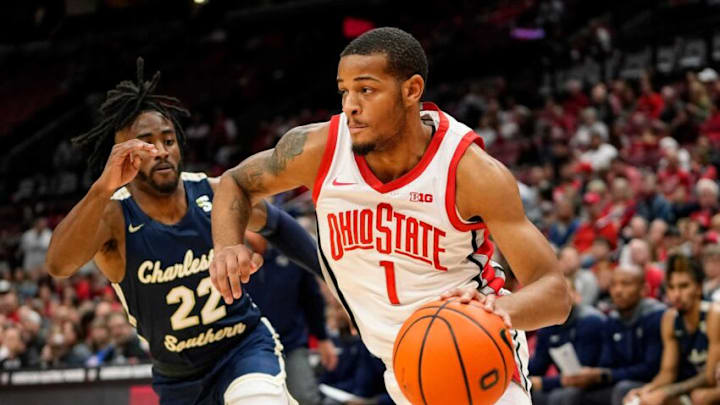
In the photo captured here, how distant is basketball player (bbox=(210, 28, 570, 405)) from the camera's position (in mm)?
3238

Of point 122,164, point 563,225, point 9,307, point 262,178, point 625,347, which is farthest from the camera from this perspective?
point 9,307

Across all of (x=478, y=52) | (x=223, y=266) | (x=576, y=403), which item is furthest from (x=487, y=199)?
(x=478, y=52)

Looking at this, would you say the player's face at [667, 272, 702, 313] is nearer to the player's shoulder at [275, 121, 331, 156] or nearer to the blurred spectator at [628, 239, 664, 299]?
the blurred spectator at [628, 239, 664, 299]

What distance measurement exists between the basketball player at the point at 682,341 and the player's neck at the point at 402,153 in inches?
131

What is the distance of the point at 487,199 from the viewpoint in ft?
10.6

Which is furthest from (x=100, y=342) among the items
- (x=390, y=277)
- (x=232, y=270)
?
(x=232, y=270)

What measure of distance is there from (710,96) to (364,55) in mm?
11239

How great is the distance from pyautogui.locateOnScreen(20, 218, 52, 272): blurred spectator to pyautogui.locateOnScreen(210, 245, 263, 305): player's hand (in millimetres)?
12916

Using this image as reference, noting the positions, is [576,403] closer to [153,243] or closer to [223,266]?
[153,243]

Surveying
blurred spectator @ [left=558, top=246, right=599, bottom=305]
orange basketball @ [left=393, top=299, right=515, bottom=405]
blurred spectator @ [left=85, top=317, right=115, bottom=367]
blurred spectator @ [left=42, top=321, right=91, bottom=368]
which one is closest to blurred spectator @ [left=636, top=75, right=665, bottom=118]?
blurred spectator @ [left=558, top=246, right=599, bottom=305]

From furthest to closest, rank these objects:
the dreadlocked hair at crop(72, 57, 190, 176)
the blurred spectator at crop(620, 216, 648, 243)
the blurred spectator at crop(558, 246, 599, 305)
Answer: the blurred spectator at crop(620, 216, 648, 243) → the blurred spectator at crop(558, 246, 599, 305) → the dreadlocked hair at crop(72, 57, 190, 176)

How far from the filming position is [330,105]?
20469 millimetres

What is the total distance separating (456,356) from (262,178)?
3.95 ft

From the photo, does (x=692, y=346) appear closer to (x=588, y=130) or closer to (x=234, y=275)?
(x=234, y=275)
